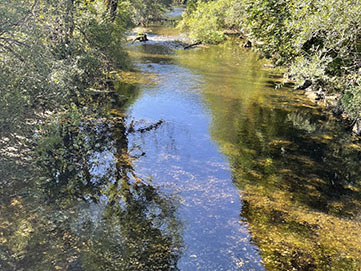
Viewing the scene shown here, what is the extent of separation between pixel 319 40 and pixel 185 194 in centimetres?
1155

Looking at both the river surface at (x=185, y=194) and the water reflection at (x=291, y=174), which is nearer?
the river surface at (x=185, y=194)

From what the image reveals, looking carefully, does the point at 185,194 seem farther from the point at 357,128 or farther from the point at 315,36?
the point at 357,128

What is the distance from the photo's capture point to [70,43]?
48.5ft

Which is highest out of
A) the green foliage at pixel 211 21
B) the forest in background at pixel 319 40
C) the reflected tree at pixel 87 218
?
the green foliage at pixel 211 21

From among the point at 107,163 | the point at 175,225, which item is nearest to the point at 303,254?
the point at 175,225

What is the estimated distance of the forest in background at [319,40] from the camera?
1335 centimetres

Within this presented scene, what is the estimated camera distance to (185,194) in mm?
11258

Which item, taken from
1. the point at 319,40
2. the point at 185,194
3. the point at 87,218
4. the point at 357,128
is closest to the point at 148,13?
the point at 319,40

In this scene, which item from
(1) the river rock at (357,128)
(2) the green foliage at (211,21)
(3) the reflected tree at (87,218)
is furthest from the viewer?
(2) the green foliage at (211,21)

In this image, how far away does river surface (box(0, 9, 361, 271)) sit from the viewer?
8422mm

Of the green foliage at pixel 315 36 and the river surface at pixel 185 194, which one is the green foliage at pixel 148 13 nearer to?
the green foliage at pixel 315 36

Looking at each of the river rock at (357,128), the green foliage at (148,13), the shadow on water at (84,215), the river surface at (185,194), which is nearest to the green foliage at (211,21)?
the green foliage at (148,13)

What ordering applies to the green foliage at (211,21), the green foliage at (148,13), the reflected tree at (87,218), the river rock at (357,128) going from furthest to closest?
the green foliage at (148,13) < the green foliage at (211,21) < the river rock at (357,128) < the reflected tree at (87,218)

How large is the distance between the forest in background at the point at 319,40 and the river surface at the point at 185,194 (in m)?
2.62
